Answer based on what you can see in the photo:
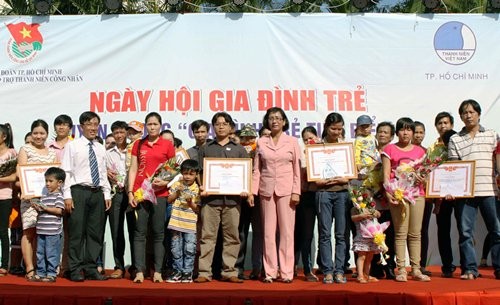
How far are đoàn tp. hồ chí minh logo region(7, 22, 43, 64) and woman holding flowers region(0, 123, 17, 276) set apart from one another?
152cm

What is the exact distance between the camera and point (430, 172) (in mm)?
5555

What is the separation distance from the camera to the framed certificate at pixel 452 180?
573 centimetres

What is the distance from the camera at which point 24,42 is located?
23.8 feet

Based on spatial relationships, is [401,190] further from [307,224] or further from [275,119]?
[275,119]

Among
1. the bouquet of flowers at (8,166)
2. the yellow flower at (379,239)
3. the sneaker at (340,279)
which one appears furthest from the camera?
the bouquet of flowers at (8,166)

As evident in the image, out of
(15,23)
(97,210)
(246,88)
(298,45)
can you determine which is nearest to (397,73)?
(298,45)

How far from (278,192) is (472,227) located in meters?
1.82

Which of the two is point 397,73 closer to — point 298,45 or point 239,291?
point 298,45

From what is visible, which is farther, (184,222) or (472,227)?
(472,227)

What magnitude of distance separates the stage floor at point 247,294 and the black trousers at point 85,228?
45cm

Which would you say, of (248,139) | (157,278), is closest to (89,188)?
(157,278)

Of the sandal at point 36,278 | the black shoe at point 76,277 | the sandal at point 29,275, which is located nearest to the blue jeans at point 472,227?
the black shoe at point 76,277

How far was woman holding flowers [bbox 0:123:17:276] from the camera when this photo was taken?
5863mm

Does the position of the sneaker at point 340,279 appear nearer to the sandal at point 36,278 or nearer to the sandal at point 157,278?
the sandal at point 157,278
